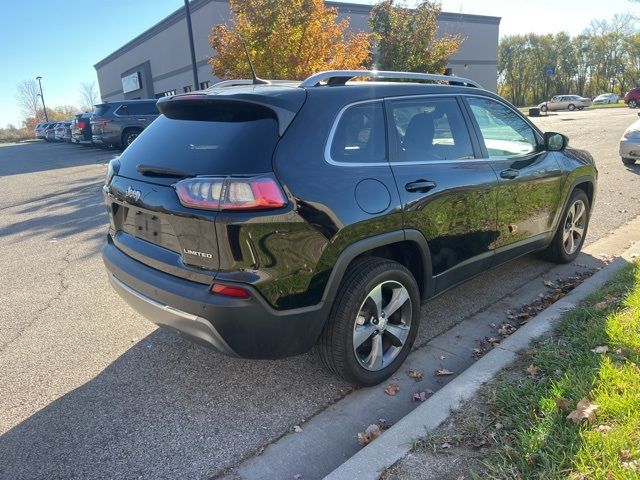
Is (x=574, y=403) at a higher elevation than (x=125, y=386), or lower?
higher

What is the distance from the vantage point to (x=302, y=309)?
2.68 m

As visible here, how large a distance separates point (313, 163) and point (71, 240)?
506cm

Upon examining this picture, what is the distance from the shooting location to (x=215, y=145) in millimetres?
2707

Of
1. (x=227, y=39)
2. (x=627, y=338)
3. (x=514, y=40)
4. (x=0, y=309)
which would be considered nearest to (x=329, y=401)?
(x=627, y=338)

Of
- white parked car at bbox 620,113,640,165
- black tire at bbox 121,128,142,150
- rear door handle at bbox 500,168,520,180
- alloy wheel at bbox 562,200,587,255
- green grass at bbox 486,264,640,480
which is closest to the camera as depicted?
green grass at bbox 486,264,640,480

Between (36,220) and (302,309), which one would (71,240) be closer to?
(36,220)

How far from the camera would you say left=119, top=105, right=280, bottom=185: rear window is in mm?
2561

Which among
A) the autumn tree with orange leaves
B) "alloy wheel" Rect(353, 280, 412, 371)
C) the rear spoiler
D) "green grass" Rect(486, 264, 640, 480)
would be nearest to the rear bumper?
"alloy wheel" Rect(353, 280, 412, 371)

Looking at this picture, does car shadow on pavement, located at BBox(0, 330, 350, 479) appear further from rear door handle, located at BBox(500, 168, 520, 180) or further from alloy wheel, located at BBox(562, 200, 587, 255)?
alloy wheel, located at BBox(562, 200, 587, 255)

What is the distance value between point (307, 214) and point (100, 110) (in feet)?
57.9

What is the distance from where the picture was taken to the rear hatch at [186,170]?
2551mm

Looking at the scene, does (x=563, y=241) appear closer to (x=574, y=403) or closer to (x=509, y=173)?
(x=509, y=173)

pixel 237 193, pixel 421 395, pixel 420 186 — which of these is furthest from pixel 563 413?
pixel 237 193

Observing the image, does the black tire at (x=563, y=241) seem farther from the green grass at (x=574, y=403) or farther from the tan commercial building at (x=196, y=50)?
the tan commercial building at (x=196, y=50)
